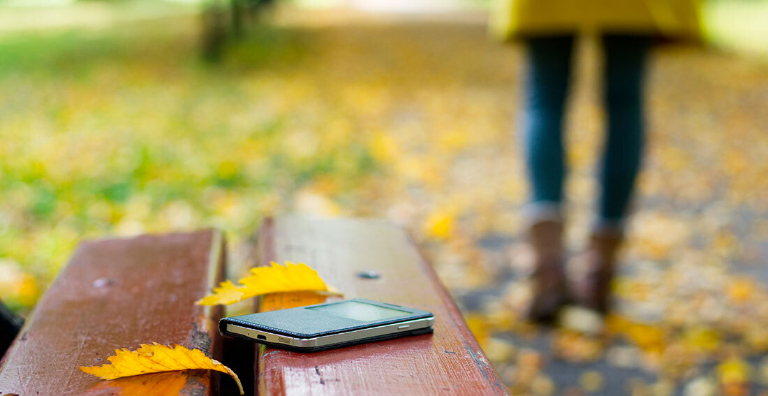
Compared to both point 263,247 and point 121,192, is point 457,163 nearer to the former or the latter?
point 121,192

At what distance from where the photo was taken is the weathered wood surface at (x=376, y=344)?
743 mm

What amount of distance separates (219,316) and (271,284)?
122mm

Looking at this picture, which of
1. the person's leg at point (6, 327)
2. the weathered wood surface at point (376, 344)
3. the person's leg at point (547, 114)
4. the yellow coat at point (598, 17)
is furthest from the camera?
the person's leg at point (547, 114)

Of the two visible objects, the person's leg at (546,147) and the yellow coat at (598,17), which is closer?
the yellow coat at (598,17)

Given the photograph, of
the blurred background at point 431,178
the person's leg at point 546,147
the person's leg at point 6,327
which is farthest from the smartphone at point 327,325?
the person's leg at point 546,147

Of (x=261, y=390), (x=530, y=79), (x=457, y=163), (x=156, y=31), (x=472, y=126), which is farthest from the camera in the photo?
(x=156, y=31)

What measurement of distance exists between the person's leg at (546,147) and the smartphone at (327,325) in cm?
146

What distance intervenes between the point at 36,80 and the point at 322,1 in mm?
27009

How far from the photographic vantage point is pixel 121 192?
3.48 metres

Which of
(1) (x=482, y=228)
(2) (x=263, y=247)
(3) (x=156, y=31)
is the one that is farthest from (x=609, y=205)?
(3) (x=156, y=31)

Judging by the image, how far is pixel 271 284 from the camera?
3.23 ft

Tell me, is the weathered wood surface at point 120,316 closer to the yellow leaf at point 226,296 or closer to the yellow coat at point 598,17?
the yellow leaf at point 226,296

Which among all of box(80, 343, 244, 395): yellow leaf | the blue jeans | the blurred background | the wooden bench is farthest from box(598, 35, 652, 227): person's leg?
box(80, 343, 244, 395): yellow leaf

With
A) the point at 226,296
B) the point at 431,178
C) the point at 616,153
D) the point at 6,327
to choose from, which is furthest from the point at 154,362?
the point at 431,178
